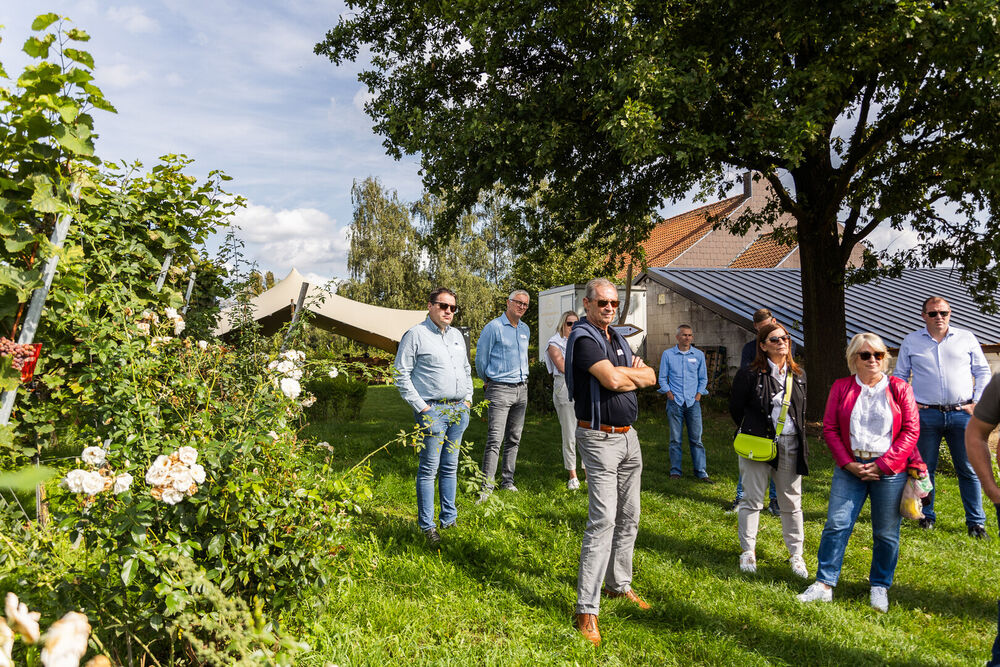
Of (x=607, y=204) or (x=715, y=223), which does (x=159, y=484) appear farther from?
(x=715, y=223)

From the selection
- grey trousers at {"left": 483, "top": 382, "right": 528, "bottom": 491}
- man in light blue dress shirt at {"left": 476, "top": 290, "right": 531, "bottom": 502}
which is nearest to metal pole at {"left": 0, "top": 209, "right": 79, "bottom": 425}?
man in light blue dress shirt at {"left": 476, "top": 290, "right": 531, "bottom": 502}

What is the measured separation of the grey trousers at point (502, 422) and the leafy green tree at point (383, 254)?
2370 cm

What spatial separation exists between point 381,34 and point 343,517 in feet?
32.2

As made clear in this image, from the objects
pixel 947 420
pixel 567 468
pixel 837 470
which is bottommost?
pixel 567 468

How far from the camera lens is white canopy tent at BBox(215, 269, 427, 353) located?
40.3 feet

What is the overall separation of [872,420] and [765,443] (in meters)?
0.77

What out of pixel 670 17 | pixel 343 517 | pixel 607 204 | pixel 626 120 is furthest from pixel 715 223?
pixel 343 517

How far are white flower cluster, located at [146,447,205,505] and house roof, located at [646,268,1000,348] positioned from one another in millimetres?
11672

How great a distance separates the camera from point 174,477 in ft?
6.61

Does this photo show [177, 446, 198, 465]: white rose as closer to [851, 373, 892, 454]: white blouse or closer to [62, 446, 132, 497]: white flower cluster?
[62, 446, 132, 497]: white flower cluster

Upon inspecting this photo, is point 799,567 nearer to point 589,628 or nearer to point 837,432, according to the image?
point 837,432

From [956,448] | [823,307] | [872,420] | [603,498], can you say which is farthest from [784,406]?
[823,307]

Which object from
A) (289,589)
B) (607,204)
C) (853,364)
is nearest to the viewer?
(289,589)

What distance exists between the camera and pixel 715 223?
1202cm
